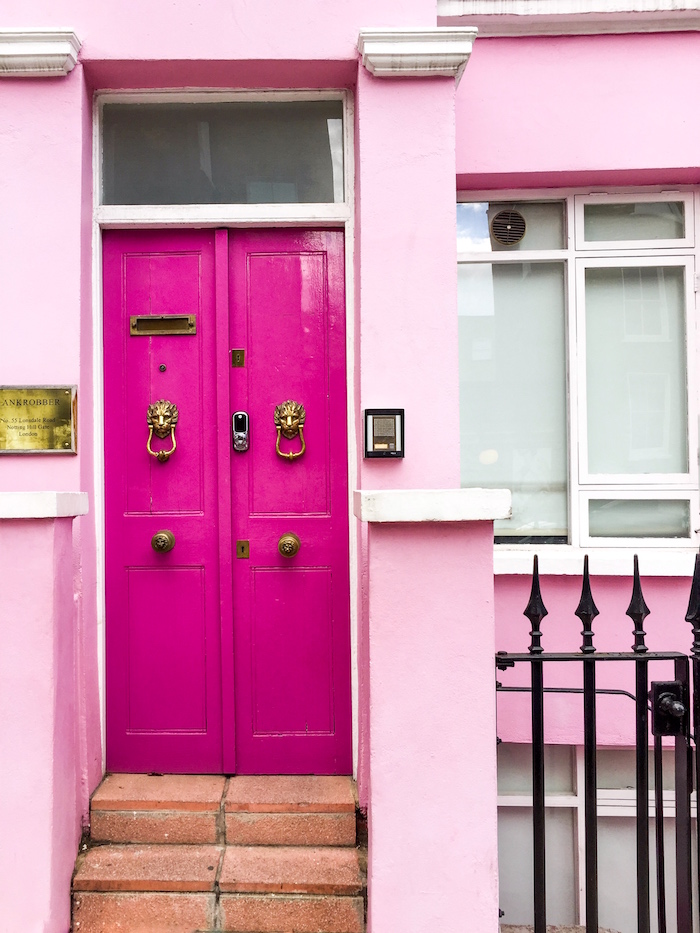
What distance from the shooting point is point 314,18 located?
3.28 metres

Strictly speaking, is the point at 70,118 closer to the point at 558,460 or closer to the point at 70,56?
the point at 70,56

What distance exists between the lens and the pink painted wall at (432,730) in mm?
2609

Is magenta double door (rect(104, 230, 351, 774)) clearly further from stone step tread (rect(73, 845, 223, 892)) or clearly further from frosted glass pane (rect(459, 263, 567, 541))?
frosted glass pane (rect(459, 263, 567, 541))

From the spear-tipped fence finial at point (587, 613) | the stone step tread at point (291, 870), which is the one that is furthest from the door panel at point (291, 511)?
the spear-tipped fence finial at point (587, 613)

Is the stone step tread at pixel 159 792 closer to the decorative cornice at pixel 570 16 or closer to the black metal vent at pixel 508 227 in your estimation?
the black metal vent at pixel 508 227

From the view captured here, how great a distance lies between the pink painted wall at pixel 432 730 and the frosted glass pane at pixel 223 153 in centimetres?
198

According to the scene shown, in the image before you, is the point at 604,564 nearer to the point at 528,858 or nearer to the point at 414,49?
the point at 528,858

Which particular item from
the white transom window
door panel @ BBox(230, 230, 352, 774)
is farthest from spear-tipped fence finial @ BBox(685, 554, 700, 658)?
door panel @ BBox(230, 230, 352, 774)

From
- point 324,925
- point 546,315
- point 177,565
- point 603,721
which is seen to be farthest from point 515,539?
point 324,925

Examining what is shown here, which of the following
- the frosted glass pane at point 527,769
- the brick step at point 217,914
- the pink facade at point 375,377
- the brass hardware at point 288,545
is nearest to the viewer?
the pink facade at point 375,377

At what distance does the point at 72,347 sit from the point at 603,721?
3282mm

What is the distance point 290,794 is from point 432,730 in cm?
108

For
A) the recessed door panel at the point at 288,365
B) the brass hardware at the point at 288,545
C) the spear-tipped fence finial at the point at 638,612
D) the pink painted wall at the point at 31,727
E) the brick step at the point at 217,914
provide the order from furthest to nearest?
the recessed door panel at the point at 288,365 → the brass hardware at the point at 288,545 → the brick step at the point at 217,914 → the pink painted wall at the point at 31,727 → the spear-tipped fence finial at the point at 638,612

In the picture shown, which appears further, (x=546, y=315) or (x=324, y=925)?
(x=546, y=315)
